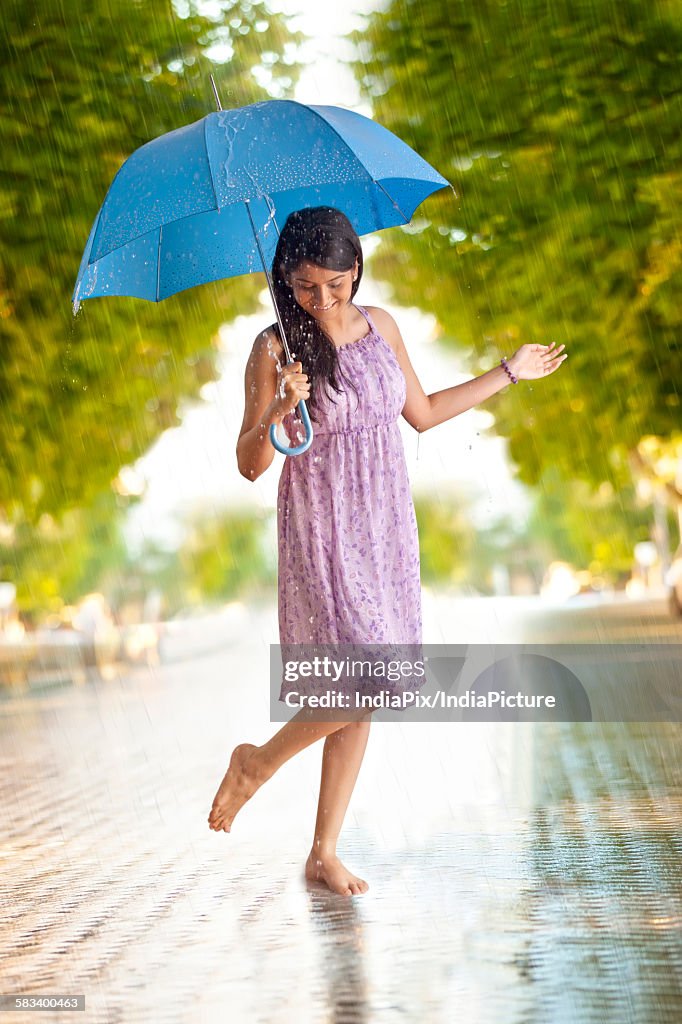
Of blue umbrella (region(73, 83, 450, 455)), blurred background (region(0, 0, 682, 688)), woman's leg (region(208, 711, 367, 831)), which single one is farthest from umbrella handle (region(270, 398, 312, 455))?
blurred background (region(0, 0, 682, 688))

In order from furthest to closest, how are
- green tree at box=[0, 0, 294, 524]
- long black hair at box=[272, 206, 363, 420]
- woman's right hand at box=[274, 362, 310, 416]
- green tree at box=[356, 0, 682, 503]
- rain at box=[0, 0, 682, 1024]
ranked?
green tree at box=[0, 0, 294, 524]
green tree at box=[356, 0, 682, 503]
long black hair at box=[272, 206, 363, 420]
woman's right hand at box=[274, 362, 310, 416]
rain at box=[0, 0, 682, 1024]

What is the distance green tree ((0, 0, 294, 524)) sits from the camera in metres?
11.3

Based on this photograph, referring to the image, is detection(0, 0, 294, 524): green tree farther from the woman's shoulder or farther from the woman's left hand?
the woman's left hand

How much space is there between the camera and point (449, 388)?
18.4ft

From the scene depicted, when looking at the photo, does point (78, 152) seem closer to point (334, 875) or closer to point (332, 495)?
point (332, 495)

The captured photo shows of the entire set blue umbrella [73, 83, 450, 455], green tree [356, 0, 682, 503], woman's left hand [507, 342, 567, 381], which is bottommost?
woman's left hand [507, 342, 567, 381]

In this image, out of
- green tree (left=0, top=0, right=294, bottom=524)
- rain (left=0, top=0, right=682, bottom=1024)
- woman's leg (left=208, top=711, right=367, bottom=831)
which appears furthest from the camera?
green tree (left=0, top=0, right=294, bottom=524)

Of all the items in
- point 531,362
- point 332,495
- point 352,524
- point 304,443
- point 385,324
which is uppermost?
point 385,324

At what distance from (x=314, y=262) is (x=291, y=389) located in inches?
20.3

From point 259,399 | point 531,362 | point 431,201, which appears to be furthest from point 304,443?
point 431,201

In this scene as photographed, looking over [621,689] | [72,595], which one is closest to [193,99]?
[621,689]

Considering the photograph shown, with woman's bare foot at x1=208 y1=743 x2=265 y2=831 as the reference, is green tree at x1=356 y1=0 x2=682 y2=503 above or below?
above

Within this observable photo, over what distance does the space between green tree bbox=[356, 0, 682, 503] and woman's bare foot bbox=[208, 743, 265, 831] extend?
271 inches

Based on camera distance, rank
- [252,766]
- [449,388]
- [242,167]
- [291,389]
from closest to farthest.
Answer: [291,389]
[242,167]
[252,766]
[449,388]
